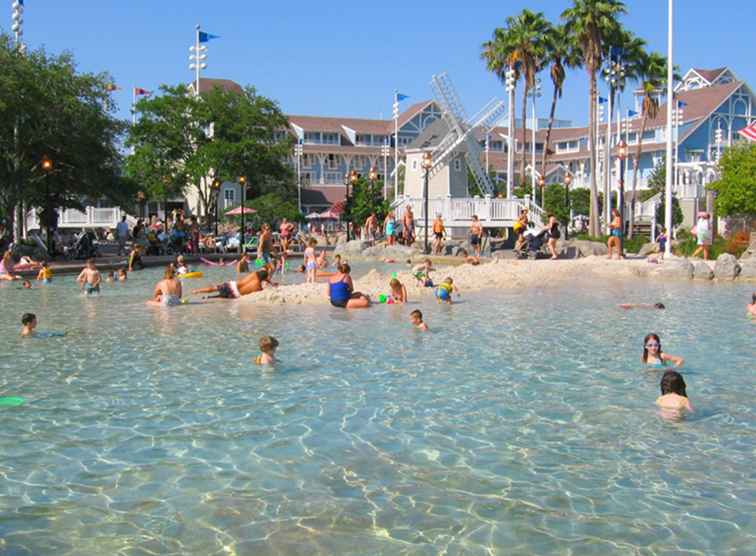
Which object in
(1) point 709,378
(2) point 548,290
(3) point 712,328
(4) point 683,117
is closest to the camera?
(1) point 709,378

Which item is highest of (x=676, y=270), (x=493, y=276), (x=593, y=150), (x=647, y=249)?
(x=593, y=150)

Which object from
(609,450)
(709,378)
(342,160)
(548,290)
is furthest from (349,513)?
(342,160)

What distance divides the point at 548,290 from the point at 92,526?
18.0 m

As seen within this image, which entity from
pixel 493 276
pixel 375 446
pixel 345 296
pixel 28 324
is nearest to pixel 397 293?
pixel 345 296

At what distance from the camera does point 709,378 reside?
35.9 ft

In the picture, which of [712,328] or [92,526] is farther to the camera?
[712,328]

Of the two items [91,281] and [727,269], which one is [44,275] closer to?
[91,281]

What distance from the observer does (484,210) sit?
41469 millimetres

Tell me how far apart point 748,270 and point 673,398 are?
18.0 metres

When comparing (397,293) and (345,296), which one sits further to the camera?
(397,293)

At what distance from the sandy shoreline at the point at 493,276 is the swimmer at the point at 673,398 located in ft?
37.4

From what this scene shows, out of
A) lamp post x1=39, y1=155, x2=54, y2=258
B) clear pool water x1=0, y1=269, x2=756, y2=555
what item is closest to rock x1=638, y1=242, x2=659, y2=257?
clear pool water x1=0, y1=269, x2=756, y2=555

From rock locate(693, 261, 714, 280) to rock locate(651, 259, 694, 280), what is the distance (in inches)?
4.8

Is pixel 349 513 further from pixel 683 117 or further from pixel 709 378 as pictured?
pixel 683 117
